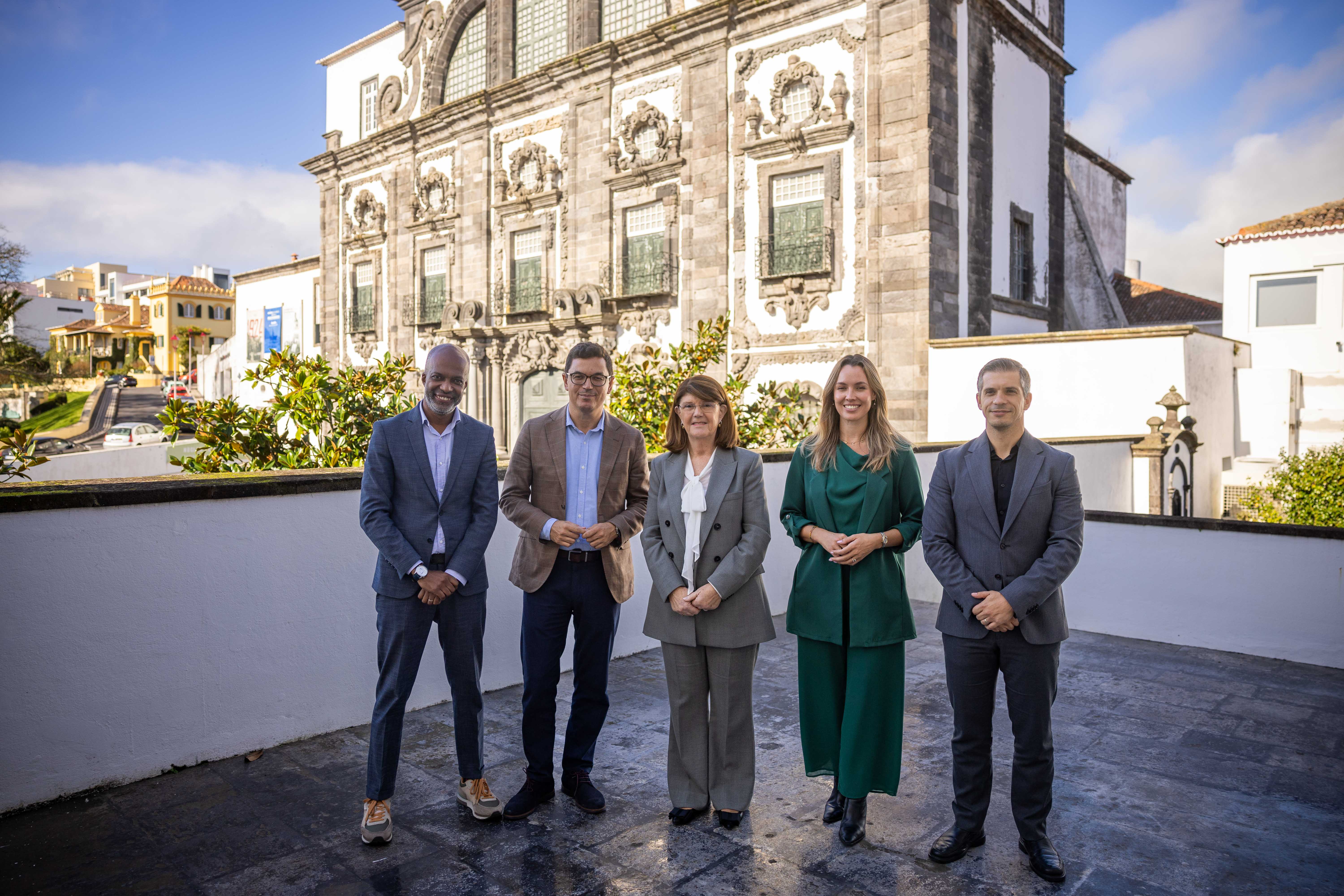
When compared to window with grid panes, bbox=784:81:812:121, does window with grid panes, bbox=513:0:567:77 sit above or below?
above

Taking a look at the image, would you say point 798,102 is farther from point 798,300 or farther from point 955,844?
point 955,844

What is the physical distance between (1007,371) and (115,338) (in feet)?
320

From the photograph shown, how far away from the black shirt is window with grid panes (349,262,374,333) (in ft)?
80.7

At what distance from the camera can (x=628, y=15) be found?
62.5ft

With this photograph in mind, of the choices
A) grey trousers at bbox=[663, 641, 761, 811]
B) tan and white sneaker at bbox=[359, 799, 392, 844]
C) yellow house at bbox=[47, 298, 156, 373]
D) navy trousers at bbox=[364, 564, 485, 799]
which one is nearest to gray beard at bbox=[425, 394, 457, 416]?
navy trousers at bbox=[364, 564, 485, 799]

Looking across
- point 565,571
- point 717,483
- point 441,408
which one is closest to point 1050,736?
point 717,483

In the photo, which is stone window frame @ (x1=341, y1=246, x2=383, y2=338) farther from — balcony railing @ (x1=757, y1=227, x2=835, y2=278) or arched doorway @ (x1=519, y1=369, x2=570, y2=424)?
balcony railing @ (x1=757, y1=227, x2=835, y2=278)

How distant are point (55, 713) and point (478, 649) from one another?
6.24 feet

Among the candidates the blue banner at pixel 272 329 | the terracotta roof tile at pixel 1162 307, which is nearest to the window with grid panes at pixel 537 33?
the blue banner at pixel 272 329

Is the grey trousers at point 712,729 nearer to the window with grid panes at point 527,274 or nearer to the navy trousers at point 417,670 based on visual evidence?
the navy trousers at point 417,670

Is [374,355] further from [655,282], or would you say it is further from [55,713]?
[55,713]

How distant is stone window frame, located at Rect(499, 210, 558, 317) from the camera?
20156mm

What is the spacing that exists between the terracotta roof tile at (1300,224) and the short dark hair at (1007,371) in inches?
925

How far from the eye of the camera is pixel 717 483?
367 centimetres
